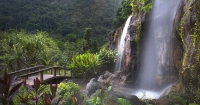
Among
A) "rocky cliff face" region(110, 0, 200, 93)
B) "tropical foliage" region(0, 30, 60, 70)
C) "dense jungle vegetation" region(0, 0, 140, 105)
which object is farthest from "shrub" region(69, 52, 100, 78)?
"tropical foliage" region(0, 30, 60, 70)

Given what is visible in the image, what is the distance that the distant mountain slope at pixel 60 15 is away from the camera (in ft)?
86.0

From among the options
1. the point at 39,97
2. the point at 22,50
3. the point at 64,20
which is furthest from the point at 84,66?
the point at 64,20

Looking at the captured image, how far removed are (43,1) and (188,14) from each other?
3023cm

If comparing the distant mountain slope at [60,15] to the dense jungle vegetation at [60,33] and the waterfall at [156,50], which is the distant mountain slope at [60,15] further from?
the waterfall at [156,50]

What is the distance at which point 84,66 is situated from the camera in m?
9.97

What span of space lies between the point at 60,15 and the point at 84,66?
877 inches

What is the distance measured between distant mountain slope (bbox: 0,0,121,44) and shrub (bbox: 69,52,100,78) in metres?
16.7

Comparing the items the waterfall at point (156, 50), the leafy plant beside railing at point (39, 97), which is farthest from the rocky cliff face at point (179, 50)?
the leafy plant beside railing at point (39, 97)

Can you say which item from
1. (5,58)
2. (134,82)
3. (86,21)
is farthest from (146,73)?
(86,21)

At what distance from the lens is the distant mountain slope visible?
26219 millimetres

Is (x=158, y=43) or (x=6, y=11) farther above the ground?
(x=6, y=11)

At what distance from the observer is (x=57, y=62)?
13.5 m

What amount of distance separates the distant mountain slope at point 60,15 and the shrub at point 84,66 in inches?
659

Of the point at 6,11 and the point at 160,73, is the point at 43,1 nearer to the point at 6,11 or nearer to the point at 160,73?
the point at 6,11
